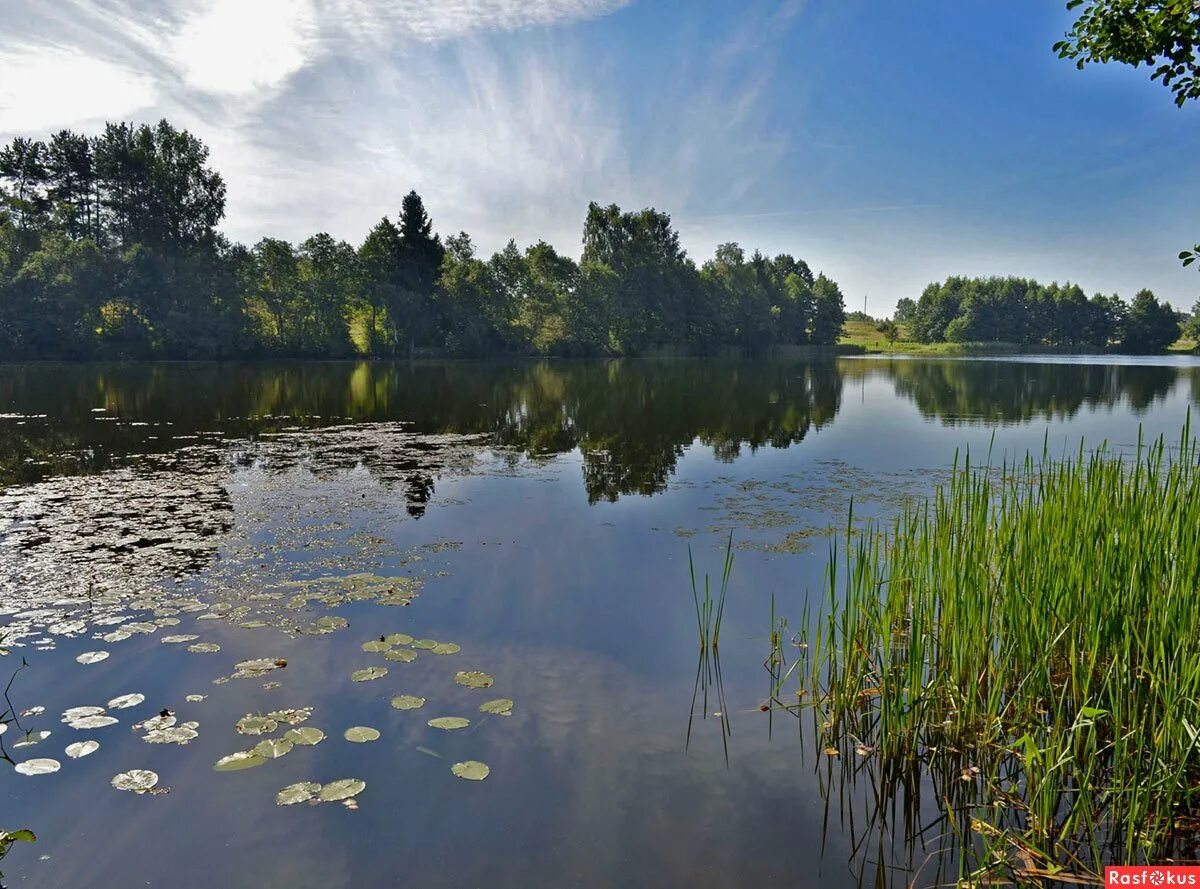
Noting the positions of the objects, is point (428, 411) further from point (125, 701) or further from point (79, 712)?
point (79, 712)

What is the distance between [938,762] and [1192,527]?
197cm

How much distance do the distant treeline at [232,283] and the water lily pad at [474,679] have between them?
53.0 m

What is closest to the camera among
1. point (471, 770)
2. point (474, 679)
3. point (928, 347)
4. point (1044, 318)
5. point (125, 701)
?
point (471, 770)

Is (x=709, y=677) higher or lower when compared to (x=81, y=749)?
lower

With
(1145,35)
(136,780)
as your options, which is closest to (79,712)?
(136,780)

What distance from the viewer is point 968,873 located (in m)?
3.64

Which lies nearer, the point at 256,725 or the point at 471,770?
the point at 471,770

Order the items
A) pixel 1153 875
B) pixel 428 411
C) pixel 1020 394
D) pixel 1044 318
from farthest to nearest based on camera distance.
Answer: pixel 1044 318, pixel 1020 394, pixel 428 411, pixel 1153 875

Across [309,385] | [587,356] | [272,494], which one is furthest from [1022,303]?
[272,494]

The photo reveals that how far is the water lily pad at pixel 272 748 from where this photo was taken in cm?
459

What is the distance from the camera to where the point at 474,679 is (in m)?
5.68

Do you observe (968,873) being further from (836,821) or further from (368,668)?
(368,668)

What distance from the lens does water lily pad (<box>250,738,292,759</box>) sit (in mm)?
4586

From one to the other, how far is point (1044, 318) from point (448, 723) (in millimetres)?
153783
